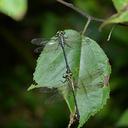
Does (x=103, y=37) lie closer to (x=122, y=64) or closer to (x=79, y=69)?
(x=122, y=64)

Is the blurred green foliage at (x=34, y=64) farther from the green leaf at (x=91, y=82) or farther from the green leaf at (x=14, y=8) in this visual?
the green leaf at (x=14, y=8)

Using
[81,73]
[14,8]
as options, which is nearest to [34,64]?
[81,73]

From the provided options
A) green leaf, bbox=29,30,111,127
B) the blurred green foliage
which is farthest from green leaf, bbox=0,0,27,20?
the blurred green foliage

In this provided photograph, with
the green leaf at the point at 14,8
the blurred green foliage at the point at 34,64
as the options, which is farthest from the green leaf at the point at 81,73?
the blurred green foliage at the point at 34,64

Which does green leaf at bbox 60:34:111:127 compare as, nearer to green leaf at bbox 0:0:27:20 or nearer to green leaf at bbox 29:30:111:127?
green leaf at bbox 29:30:111:127

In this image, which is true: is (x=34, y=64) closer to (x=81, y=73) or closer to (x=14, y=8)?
(x=81, y=73)

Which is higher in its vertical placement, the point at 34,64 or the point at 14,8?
the point at 14,8
